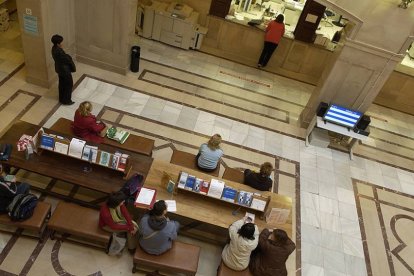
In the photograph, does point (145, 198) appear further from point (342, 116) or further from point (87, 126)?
point (342, 116)

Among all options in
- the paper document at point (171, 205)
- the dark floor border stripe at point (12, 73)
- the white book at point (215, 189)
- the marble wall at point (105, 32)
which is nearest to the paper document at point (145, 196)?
the paper document at point (171, 205)

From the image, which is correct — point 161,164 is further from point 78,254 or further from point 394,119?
point 394,119

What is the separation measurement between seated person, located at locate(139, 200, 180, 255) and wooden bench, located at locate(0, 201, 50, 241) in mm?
1317

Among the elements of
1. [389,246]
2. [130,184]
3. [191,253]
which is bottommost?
[389,246]

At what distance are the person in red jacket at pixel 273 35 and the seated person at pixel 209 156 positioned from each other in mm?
5211

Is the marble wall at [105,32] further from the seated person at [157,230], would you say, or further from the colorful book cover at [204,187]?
the seated person at [157,230]

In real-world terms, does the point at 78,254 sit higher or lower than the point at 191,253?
lower

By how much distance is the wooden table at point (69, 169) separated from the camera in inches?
203

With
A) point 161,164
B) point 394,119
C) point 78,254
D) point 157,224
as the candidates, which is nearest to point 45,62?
point 161,164

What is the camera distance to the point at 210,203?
5281mm

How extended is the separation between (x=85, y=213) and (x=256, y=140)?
4.19 m

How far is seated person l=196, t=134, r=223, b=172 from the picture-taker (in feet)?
18.9

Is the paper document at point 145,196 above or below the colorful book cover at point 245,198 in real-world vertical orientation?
A: below

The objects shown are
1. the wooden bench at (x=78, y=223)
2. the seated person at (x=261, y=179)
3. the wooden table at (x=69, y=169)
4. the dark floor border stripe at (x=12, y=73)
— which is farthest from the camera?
the dark floor border stripe at (x=12, y=73)
